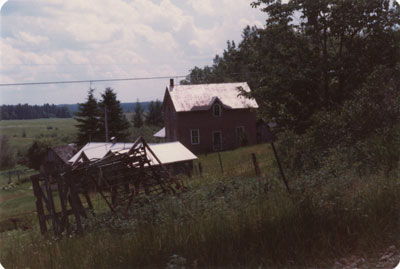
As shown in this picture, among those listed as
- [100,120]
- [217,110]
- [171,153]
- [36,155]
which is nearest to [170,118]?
[217,110]

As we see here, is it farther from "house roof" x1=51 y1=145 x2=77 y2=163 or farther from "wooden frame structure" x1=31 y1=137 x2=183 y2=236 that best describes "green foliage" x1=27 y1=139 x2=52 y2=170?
"wooden frame structure" x1=31 y1=137 x2=183 y2=236

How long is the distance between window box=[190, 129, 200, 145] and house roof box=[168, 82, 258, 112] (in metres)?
2.26

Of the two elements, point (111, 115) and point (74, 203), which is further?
point (111, 115)

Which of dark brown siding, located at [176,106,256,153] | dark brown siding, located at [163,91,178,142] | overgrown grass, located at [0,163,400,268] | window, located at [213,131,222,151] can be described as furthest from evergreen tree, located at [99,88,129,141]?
overgrown grass, located at [0,163,400,268]

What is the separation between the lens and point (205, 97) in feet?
123

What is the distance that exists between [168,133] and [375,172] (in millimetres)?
33736

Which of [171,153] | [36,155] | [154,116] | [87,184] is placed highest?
[154,116]

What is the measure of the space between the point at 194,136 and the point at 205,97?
14.1 feet

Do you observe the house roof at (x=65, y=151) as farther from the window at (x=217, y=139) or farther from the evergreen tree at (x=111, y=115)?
the window at (x=217, y=139)

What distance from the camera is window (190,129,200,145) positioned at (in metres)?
36.4

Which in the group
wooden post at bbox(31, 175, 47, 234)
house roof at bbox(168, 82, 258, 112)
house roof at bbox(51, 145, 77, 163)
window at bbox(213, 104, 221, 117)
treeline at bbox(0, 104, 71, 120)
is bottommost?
wooden post at bbox(31, 175, 47, 234)

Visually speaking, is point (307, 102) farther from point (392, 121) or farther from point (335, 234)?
point (335, 234)

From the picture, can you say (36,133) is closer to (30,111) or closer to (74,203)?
(30,111)

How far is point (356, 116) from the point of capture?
1192 centimetres
